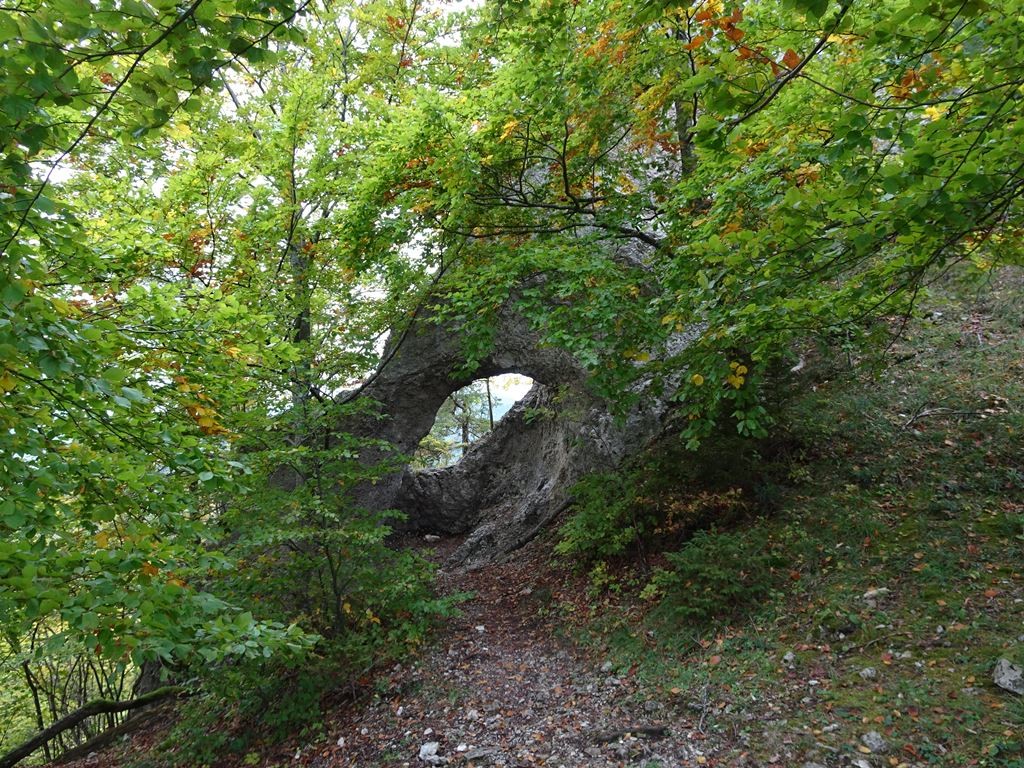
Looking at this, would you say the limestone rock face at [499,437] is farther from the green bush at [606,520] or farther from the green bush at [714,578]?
the green bush at [714,578]

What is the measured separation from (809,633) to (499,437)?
11474mm

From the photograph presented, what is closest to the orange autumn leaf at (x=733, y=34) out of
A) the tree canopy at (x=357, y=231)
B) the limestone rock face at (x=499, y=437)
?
the tree canopy at (x=357, y=231)

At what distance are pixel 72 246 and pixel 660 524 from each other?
22.2ft

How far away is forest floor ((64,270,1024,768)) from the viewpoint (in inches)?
159

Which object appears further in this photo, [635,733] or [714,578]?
[714,578]

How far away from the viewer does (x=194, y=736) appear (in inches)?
259

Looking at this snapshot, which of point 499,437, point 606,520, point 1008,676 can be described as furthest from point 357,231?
point 499,437

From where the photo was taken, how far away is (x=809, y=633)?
5.09 metres

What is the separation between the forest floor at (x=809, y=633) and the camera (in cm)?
405

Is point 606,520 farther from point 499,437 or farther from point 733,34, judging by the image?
point 499,437

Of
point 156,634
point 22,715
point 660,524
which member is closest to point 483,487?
point 660,524

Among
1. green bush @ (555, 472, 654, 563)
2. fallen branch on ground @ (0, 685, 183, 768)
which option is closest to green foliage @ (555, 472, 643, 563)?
green bush @ (555, 472, 654, 563)

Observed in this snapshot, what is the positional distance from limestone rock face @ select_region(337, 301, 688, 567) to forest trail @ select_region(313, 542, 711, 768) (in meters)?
3.75

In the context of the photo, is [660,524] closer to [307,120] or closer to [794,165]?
[794,165]
